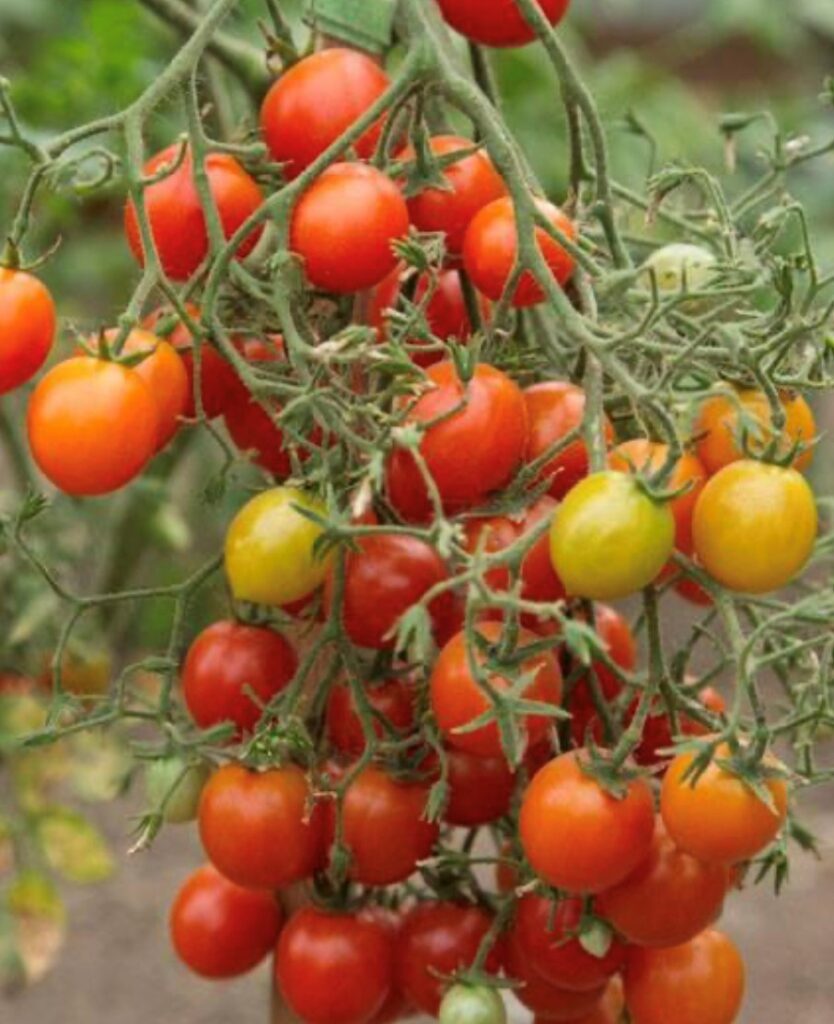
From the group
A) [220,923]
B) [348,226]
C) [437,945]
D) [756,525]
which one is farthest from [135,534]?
[756,525]

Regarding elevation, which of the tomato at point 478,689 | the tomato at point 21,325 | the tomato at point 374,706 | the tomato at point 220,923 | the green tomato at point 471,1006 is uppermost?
the tomato at point 21,325

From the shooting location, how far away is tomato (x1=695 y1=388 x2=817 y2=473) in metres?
0.91

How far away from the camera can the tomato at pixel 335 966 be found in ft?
3.62

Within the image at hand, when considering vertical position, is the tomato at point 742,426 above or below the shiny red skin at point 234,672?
above

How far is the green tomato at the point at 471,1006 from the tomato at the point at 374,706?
Answer: 14 centimetres

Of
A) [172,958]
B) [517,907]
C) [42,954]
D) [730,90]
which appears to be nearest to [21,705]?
[42,954]

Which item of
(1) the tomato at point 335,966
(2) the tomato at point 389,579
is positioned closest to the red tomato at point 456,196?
(2) the tomato at point 389,579

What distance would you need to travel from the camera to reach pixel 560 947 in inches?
39.9

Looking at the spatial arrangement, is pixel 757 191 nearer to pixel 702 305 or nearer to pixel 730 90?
pixel 702 305

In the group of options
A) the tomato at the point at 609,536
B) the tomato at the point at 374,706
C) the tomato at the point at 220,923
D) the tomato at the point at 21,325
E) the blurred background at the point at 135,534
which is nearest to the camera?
the tomato at the point at 609,536

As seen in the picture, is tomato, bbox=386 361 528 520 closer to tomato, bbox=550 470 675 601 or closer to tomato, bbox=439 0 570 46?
tomato, bbox=550 470 675 601

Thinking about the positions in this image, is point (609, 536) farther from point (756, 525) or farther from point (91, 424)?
point (91, 424)

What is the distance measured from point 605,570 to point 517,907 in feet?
0.93

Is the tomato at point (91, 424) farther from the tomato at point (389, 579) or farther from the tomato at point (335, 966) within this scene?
the tomato at point (335, 966)
